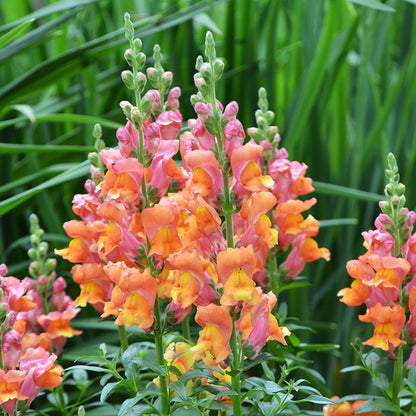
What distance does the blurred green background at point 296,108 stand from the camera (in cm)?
140

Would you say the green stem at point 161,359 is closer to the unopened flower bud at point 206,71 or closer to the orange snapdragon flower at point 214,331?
the orange snapdragon flower at point 214,331

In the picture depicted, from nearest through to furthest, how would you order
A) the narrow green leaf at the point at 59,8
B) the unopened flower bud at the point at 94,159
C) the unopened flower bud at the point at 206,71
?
the unopened flower bud at the point at 206,71 < the unopened flower bud at the point at 94,159 < the narrow green leaf at the point at 59,8

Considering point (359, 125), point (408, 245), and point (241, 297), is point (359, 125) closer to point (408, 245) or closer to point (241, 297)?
point (408, 245)

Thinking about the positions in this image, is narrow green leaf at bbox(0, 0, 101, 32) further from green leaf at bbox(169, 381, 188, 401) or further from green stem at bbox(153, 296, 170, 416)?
green leaf at bbox(169, 381, 188, 401)

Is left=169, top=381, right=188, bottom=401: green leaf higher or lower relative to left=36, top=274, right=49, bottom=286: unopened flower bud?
higher

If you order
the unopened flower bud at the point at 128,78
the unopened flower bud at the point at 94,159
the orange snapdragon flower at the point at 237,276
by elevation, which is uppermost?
the unopened flower bud at the point at 128,78

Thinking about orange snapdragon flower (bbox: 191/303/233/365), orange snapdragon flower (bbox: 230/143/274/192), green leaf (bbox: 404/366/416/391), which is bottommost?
green leaf (bbox: 404/366/416/391)

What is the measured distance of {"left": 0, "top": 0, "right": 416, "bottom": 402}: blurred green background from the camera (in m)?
1.40

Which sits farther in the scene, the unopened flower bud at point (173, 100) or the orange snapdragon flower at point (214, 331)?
the unopened flower bud at point (173, 100)

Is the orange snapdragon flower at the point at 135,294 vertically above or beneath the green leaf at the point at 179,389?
above

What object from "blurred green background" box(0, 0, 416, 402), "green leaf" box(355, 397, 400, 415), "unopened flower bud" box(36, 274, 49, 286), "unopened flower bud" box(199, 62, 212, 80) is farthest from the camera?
Answer: "blurred green background" box(0, 0, 416, 402)

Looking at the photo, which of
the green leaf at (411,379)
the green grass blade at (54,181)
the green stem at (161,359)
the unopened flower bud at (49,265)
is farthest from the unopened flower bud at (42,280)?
the green leaf at (411,379)

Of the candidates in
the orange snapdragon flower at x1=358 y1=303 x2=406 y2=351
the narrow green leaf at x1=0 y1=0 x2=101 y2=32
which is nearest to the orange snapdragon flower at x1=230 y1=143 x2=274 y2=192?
the orange snapdragon flower at x1=358 y1=303 x2=406 y2=351

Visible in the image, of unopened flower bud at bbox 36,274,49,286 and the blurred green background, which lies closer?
unopened flower bud at bbox 36,274,49,286
